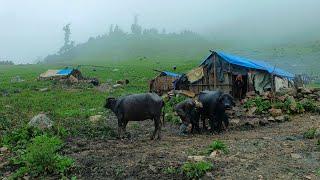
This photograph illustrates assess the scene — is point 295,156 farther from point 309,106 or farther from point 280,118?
point 309,106

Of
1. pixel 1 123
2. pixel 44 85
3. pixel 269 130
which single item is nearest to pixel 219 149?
pixel 269 130

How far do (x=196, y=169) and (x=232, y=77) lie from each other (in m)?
16.4

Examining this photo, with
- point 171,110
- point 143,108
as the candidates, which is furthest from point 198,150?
point 171,110

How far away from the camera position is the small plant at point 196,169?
9.29 meters

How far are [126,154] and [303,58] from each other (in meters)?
61.1

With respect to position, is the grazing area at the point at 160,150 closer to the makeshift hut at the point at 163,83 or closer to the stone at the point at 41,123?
the stone at the point at 41,123

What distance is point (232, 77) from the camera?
83.0ft

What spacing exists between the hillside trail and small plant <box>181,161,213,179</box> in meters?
0.12

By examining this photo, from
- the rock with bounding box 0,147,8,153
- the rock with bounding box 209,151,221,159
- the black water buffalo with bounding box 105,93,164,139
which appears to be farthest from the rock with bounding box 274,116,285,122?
the rock with bounding box 0,147,8,153

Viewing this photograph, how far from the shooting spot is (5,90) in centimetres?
3291

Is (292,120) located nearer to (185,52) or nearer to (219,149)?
(219,149)

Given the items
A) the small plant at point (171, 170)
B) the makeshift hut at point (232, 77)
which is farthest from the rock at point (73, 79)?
the small plant at point (171, 170)

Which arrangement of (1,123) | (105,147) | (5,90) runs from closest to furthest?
(105,147)
(1,123)
(5,90)

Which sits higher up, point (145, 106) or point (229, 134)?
point (145, 106)
